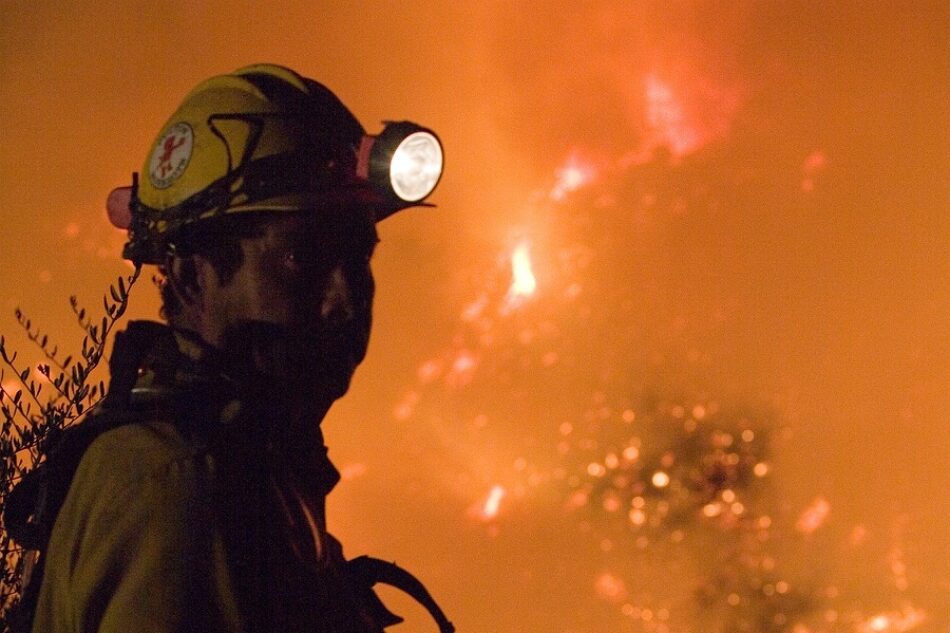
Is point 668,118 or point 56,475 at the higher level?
point 668,118

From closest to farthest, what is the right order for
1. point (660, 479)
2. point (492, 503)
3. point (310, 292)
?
1. point (310, 292)
2. point (492, 503)
3. point (660, 479)

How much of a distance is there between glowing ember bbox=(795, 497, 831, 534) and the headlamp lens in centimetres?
978

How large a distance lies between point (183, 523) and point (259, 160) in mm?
827

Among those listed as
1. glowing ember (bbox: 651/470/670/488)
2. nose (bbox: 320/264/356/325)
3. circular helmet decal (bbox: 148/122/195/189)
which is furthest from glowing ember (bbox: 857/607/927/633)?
circular helmet decal (bbox: 148/122/195/189)

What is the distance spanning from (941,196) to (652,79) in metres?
2.91

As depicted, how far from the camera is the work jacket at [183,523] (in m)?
1.54

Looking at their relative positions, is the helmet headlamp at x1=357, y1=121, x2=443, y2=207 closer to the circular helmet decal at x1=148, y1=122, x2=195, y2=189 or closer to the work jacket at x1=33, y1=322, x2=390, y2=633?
the circular helmet decal at x1=148, y1=122, x2=195, y2=189

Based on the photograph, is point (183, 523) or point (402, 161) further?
point (402, 161)

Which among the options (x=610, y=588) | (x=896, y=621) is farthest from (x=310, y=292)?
(x=896, y=621)

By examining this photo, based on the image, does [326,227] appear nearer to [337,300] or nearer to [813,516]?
[337,300]

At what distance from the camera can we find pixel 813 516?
1157cm

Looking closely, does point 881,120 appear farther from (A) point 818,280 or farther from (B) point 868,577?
(B) point 868,577

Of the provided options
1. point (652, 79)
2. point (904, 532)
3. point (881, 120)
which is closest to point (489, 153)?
point (652, 79)

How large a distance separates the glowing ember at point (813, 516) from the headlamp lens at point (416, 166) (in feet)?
32.1
